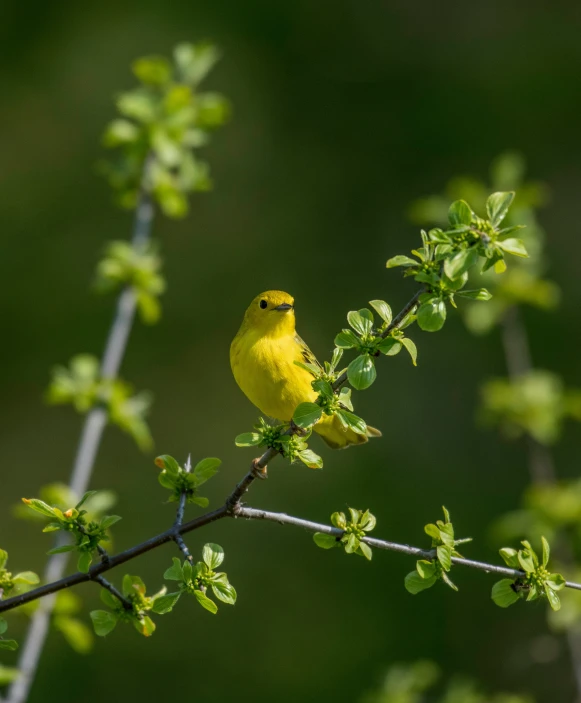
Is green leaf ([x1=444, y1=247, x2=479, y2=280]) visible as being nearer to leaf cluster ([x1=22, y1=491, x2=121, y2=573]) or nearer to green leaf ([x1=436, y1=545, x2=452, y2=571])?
green leaf ([x1=436, y1=545, x2=452, y2=571])

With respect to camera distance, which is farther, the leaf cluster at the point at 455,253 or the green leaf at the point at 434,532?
the green leaf at the point at 434,532

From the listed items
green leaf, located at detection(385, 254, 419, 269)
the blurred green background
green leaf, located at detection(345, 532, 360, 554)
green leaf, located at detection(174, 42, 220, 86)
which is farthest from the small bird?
the blurred green background

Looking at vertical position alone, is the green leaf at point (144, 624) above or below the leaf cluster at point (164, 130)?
below

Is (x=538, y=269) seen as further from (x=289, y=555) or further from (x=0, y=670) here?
(x=289, y=555)

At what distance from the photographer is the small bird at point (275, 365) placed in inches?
127

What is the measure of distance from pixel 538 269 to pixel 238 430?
489 cm

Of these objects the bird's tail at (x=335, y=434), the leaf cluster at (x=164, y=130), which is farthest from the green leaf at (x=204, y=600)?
the leaf cluster at (x=164, y=130)

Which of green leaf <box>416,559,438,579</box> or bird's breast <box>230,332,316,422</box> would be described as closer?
green leaf <box>416,559,438,579</box>

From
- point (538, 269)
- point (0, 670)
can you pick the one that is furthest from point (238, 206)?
point (0, 670)

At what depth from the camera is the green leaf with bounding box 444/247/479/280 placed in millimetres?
1705

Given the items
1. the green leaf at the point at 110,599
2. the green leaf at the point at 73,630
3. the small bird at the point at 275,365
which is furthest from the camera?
the small bird at the point at 275,365

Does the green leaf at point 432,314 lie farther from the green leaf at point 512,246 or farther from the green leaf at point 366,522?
the green leaf at point 366,522

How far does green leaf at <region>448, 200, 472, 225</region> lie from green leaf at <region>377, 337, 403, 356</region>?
251 millimetres

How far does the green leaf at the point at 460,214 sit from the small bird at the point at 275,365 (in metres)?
1.30
